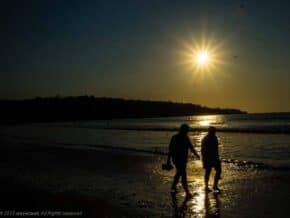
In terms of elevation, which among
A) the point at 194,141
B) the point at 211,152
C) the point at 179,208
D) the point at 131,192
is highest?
the point at 194,141

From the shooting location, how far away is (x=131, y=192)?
13.0 meters

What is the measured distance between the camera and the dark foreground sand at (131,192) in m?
10.4

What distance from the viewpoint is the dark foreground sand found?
10.4m

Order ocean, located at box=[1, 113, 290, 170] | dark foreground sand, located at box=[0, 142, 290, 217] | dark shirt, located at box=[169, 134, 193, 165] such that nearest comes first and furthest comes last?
dark foreground sand, located at box=[0, 142, 290, 217]
dark shirt, located at box=[169, 134, 193, 165]
ocean, located at box=[1, 113, 290, 170]

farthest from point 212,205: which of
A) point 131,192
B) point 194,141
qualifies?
point 194,141

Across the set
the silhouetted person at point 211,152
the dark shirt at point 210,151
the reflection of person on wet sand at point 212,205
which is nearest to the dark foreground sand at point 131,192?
the reflection of person on wet sand at point 212,205

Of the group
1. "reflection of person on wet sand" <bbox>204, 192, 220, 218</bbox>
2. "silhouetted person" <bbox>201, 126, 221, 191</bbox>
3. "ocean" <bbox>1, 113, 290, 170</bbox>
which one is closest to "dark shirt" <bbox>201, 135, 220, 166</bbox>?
"silhouetted person" <bbox>201, 126, 221, 191</bbox>

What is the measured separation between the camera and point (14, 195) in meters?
12.6

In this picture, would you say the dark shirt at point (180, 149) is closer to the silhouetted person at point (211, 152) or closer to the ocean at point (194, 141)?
the silhouetted person at point (211, 152)

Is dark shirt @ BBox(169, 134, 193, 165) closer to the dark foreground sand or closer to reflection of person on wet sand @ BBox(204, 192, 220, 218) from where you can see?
the dark foreground sand

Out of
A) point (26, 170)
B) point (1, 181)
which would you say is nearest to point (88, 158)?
point (26, 170)

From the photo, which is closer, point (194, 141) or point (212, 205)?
point (212, 205)

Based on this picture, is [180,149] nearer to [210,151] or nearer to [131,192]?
[210,151]

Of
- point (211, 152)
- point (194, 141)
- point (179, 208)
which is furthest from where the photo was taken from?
point (194, 141)
